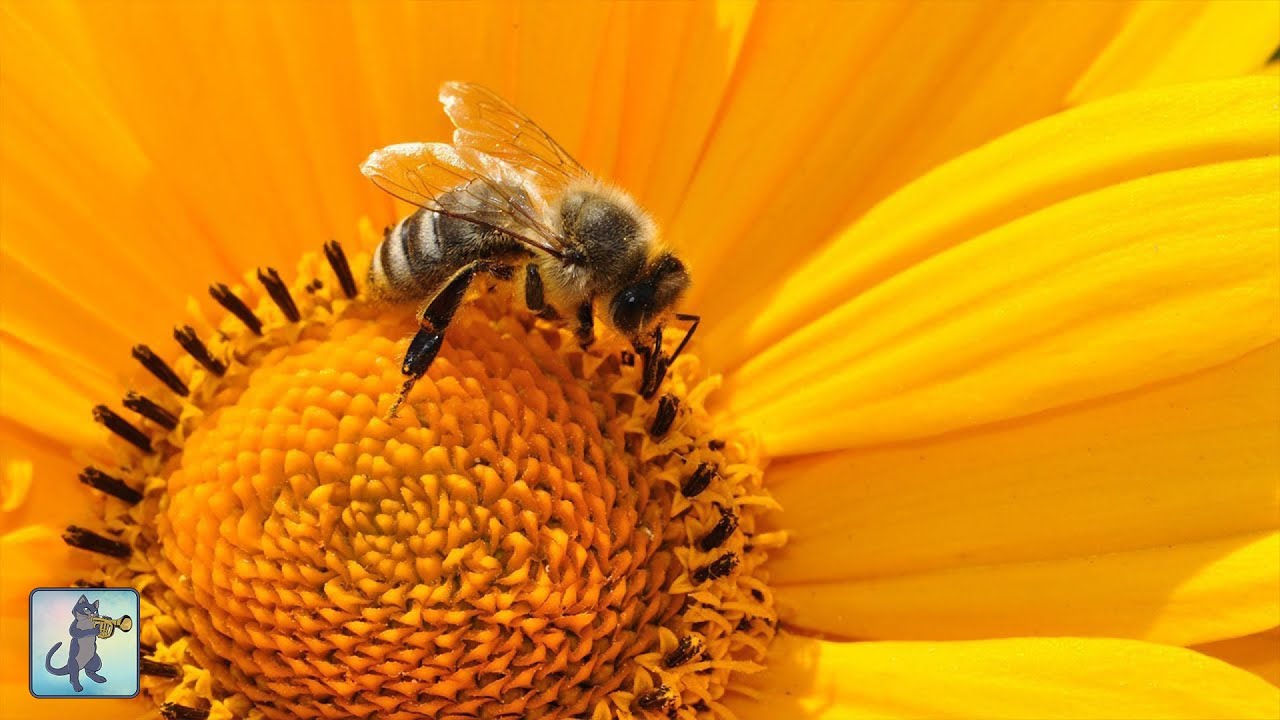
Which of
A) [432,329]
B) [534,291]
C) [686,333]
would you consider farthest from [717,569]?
[432,329]

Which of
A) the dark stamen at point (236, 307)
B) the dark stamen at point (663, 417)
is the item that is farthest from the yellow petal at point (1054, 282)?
the dark stamen at point (236, 307)

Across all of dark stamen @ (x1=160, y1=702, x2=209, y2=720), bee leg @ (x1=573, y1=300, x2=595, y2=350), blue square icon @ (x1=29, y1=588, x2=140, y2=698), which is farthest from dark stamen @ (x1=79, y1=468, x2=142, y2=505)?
bee leg @ (x1=573, y1=300, x2=595, y2=350)

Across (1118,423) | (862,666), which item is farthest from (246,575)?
(1118,423)

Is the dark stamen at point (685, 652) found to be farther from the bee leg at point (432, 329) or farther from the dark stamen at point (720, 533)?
the bee leg at point (432, 329)

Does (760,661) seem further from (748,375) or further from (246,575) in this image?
(246,575)

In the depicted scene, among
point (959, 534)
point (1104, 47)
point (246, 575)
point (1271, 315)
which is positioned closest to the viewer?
point (1271, 315)

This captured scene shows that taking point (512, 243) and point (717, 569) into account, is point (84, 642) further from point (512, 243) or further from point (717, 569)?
point (717, 569)
